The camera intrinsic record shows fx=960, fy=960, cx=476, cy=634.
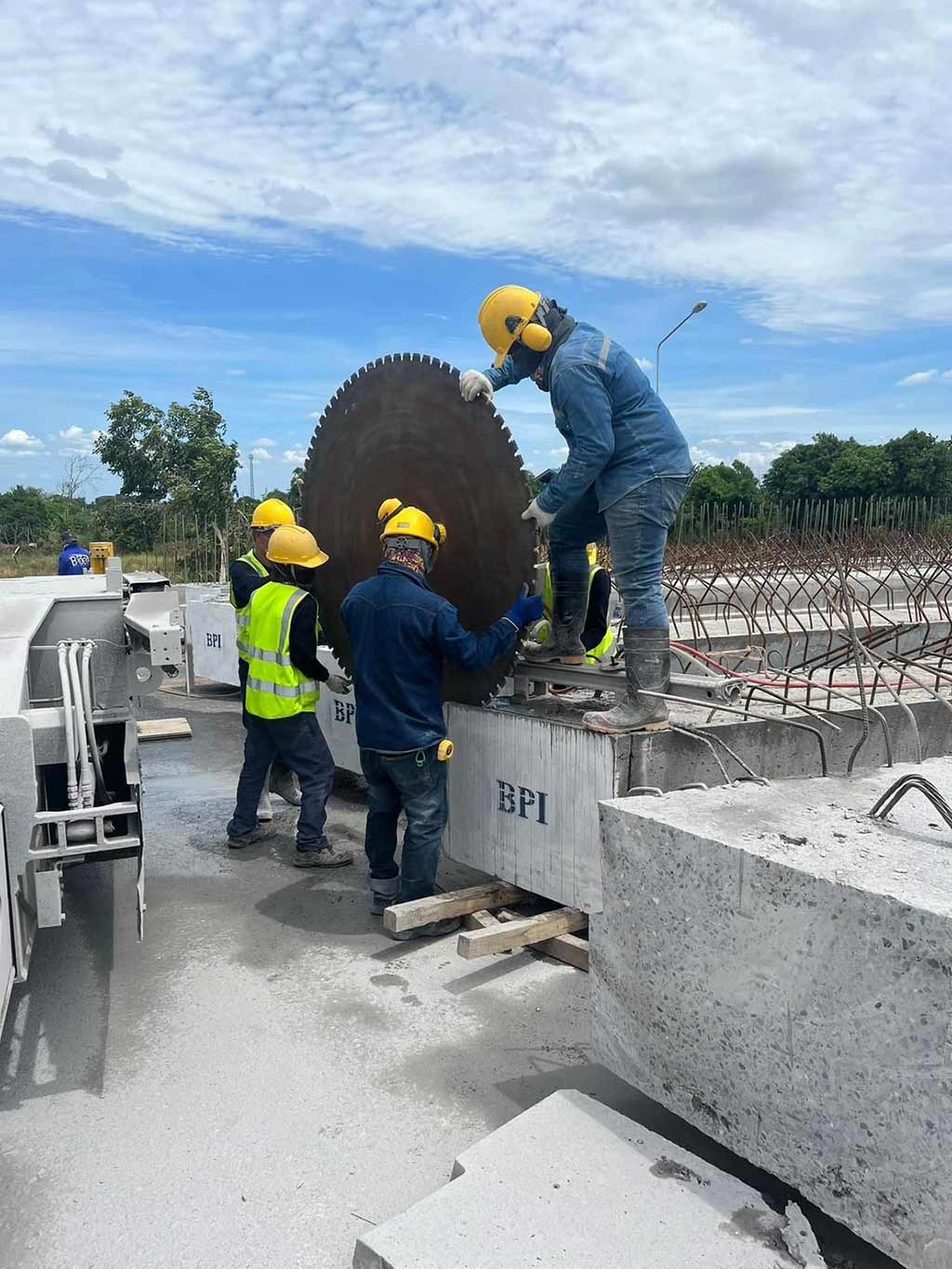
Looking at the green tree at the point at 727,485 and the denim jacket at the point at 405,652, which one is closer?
the denim jacket at the point at 405,652

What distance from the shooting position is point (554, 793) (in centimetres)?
442

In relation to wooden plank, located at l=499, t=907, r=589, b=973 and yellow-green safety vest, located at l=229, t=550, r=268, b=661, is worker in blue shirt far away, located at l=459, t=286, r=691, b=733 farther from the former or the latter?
yellow-green safety vest, located at l=229, t=550, r=268, b=661

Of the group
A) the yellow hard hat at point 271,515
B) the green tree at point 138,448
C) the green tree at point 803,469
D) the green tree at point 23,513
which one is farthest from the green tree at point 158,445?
A: the green tree at point 803,469

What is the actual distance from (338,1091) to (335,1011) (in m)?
0.57

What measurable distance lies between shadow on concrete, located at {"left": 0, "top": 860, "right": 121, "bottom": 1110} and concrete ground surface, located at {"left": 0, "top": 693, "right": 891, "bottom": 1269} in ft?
0.04

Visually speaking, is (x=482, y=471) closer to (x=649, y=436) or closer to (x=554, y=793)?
(x=649, y=436)

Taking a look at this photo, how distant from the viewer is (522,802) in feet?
15.1

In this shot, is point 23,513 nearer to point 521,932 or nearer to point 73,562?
point 73,562

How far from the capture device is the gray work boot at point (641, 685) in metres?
4.14

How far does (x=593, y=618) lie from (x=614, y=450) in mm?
1215

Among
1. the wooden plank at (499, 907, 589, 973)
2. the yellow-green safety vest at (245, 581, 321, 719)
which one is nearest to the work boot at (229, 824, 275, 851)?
the yellow-green safety vest at (245, 581, 321, 719)

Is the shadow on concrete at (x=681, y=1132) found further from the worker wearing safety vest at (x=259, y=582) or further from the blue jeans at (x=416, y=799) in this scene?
the worker wearing safety vest at (x=259, y=582)

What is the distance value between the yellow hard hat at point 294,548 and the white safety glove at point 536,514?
1.66 metres

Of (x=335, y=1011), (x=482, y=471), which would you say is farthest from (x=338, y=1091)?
(x=482, y=471)
